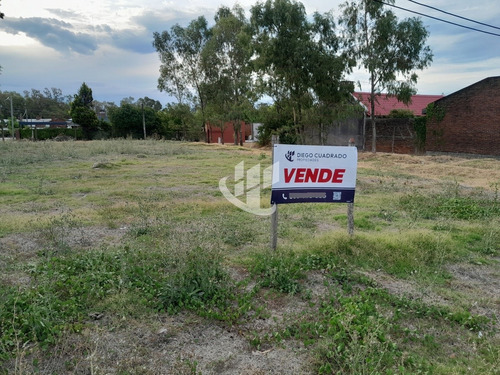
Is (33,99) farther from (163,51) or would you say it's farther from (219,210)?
(219,210)

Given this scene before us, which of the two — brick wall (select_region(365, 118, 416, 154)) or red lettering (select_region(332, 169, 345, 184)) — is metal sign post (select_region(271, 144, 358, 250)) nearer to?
red lettering (select_region(332, 169, 345, 184))

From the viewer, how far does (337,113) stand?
2117 centimetres

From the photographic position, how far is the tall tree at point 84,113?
1617 inches

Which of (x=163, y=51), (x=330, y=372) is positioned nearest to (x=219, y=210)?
(x=330, y=372)

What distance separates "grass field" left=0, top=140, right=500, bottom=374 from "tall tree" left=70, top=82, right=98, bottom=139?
38.1 metres

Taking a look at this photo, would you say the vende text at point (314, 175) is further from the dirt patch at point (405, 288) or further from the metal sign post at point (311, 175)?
the dirt patch at point (405, 288)

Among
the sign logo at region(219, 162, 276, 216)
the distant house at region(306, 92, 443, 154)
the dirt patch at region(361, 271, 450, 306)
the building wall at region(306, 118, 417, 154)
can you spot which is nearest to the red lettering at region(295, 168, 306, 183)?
the sign logo at region(219, 162, 276, 216)

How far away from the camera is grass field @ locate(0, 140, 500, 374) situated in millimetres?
2621

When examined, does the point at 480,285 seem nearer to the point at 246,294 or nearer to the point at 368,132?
the point at 246,294

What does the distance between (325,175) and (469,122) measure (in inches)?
839

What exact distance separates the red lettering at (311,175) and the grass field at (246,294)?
0.86m

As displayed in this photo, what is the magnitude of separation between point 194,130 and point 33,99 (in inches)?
2226

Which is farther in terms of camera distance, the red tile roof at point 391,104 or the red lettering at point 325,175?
the red tile roof at point 391,104

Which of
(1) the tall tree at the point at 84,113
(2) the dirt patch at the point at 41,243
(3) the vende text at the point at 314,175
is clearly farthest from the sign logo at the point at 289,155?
(1) the tall tree at the point at 84,113
